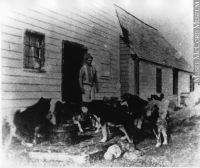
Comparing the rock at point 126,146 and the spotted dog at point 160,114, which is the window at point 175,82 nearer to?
the spotted dog at point 160,114

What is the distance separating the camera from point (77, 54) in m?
4.79

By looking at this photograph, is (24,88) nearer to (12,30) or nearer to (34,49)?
(34,49)

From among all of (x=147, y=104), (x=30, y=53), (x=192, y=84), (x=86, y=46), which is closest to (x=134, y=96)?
(x=147, y=104)

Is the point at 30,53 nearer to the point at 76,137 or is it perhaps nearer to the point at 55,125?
the point at 55,125

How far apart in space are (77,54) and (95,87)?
0.58 metres

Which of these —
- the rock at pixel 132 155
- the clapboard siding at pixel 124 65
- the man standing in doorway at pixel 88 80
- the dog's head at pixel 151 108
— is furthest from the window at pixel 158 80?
the rock at pixel 132 155

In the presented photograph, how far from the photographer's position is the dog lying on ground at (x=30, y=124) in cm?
392

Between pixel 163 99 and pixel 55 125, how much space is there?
5.11ft

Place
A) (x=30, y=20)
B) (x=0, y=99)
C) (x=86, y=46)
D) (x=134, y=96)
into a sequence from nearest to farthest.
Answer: (x=0, y=99)
(x=30, y=20)
(x=134, y=96)
(x=86, y=46)

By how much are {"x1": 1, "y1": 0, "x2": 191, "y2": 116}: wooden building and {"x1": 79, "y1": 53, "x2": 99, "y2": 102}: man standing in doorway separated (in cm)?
12

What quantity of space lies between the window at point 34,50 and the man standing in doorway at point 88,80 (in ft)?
2.06

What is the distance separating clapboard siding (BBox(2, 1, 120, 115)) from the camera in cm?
395

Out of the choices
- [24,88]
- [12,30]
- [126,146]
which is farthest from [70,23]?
[126,146]

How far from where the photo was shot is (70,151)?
153 inches
